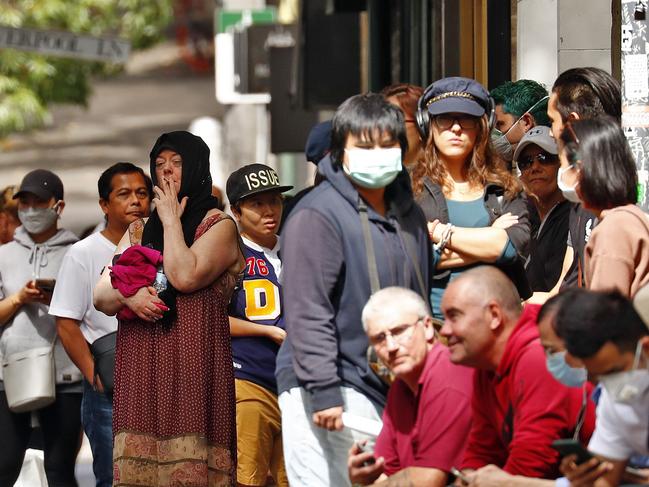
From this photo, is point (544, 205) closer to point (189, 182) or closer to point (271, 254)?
point (271, 254)

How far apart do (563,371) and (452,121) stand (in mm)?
1789

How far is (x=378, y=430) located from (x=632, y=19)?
177cm

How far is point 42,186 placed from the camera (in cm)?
835

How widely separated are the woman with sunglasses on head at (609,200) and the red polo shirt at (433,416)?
1.88 feet

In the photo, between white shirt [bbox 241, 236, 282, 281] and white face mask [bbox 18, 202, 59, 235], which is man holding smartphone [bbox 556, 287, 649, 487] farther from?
white face mask [bbox 18, 202, 59, 235]

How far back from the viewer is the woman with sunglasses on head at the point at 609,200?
5.34 m

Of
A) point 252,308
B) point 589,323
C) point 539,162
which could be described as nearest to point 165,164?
point 252,308

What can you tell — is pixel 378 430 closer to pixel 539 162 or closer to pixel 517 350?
pixel 517 350

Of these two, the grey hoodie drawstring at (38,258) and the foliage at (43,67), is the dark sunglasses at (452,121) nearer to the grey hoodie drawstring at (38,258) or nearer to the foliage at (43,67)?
the grey hoodie drawstring at (38,258)

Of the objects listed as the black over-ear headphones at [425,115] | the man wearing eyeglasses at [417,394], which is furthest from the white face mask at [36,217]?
the man wearing eyeglasses at [417,394]

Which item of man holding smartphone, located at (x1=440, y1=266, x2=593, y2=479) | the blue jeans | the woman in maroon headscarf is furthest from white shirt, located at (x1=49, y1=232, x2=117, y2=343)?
man holding smartphone, located at (x1=440, y1=266, x2=593, y2=479)

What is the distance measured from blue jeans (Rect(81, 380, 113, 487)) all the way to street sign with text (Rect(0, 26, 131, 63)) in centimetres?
785

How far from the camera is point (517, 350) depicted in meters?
5.14

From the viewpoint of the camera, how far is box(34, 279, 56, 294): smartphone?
801 cm
